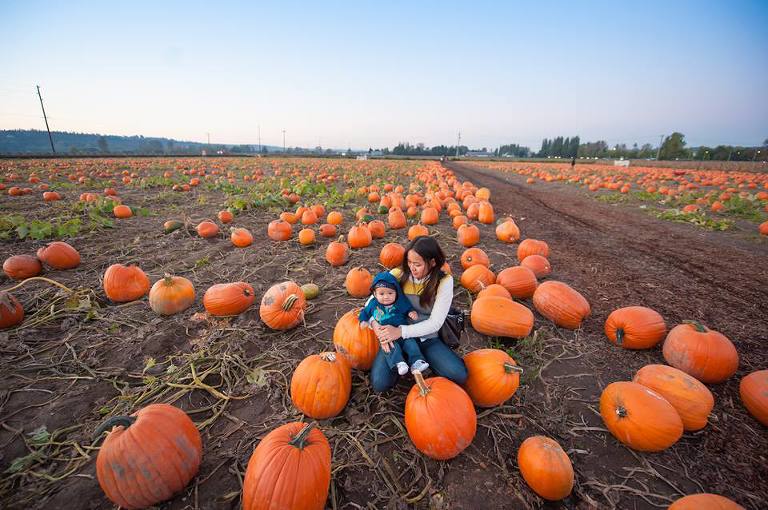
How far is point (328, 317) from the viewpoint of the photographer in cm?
375

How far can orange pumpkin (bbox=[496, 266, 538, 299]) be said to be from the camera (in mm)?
4062

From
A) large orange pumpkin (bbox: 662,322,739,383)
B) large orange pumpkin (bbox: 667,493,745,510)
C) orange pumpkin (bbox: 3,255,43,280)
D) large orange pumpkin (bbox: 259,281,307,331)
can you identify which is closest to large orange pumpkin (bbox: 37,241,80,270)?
orange pumpkin (bbox: 3,255,43,280)

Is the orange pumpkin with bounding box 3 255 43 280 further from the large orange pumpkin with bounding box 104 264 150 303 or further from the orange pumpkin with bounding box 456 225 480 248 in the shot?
the orange pumpkin with bounding box 456 225 480 248

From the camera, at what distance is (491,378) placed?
2350 millimetres

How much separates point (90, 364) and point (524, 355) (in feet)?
13.9

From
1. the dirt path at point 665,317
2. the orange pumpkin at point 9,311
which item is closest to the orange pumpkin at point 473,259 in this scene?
the dirt path at point 665,317

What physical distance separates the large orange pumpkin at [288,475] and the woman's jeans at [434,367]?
2.88 feet

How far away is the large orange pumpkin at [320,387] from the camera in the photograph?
2305 mm

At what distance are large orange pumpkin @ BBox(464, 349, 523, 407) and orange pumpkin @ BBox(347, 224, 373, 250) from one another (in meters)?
3.71

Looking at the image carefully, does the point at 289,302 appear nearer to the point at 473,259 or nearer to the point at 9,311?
the point at 473,259

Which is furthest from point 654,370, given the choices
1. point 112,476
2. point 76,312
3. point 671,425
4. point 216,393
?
point 76,312

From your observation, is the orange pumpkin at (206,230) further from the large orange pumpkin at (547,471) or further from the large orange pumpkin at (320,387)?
the large orange pumpkin at (547,471)

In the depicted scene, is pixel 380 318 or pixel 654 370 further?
pixel 380 318

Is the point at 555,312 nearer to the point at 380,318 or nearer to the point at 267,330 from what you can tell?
the point at 380,318
